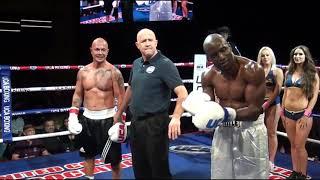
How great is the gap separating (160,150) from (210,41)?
89 centimetres

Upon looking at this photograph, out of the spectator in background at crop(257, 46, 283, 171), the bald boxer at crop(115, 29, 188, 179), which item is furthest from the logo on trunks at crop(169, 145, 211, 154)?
the bald boxer at crop(115, 29, 188, 179)

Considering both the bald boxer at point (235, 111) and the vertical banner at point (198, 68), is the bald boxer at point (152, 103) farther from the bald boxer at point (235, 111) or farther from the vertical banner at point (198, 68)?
the vertical banner at point (198, 68)

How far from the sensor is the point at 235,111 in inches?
89.5

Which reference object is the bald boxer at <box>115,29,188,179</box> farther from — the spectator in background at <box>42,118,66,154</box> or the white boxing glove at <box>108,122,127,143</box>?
the spectator in background at <box>42,118,66,154</box>

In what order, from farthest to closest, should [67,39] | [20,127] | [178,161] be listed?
1. [67,39]
2. [20,127]
3. [178,161]

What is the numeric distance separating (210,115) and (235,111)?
22 centimetres

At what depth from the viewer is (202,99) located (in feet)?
7.35

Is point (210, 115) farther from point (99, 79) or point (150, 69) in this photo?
point (99, 79)

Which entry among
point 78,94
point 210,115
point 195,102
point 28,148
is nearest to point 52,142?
point 28,148

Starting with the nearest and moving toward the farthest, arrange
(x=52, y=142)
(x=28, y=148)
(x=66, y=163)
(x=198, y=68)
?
(x=66, y=163) → (x=198, y=68) → (x=28, y=148) → (x=52, y=142)

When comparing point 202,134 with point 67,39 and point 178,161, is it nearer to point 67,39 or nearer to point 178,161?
point 178,161

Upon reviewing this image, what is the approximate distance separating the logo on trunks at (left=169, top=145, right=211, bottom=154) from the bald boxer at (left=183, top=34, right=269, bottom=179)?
2.02 metres

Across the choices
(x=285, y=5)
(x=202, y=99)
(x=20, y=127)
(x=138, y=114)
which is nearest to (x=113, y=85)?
(x=138, y=114)

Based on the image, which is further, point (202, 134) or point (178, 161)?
point (202, 134)
